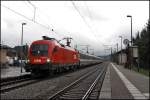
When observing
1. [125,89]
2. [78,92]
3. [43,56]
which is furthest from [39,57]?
[125,89]

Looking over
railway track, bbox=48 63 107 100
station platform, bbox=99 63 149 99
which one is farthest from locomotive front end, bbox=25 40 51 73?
station platform, bbox=99 63 149 99

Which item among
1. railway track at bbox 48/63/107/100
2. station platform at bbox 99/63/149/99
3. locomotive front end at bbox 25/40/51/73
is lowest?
railway track at bbox 48/63/107/100

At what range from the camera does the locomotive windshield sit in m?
28.3

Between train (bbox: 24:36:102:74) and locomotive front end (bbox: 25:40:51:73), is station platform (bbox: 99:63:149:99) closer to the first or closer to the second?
train (bbox: 24:36:102:74)

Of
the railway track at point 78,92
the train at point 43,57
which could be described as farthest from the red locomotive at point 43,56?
the railway track at point 78,92

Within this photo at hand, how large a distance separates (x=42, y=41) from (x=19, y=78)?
3988mm

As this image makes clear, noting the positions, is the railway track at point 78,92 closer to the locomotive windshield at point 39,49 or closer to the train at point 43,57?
the train at point 43,57

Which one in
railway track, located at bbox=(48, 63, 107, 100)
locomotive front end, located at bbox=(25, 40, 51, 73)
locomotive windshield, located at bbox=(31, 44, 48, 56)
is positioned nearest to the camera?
railway track, located at bbox=(48, 63, 107, 100)

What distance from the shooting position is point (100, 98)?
48.8ft

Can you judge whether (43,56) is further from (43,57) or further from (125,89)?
(125,89)

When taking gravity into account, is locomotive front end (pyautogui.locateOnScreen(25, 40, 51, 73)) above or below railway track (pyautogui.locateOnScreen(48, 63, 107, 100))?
above

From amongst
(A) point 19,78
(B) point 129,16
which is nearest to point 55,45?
(A) point 19,78

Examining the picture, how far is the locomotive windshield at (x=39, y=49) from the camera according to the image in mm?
28297

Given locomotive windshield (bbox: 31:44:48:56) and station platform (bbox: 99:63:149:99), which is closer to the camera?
station platform (bbox: 99:63:149:99)
